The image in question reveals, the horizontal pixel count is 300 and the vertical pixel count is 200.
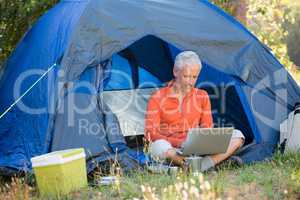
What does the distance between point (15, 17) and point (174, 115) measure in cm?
201

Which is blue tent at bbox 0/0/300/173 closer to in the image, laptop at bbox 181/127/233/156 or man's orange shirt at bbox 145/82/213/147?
man's orange shirt at bbox 145/82/213/147

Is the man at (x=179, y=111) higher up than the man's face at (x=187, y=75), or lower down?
lower down

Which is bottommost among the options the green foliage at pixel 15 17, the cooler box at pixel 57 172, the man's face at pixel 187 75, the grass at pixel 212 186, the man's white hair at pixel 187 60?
the grass at pixel 212 186

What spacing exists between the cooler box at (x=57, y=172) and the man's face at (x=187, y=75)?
113cm

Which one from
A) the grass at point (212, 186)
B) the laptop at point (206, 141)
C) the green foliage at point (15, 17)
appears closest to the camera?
the grass at point (212, 186)

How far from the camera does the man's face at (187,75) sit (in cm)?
441

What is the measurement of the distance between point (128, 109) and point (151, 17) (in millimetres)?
1146

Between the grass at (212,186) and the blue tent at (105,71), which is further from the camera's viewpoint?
the blue tent at (105,71)

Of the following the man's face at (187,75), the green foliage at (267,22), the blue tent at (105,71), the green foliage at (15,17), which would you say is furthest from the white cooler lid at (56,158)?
the green foliage at (267,22)

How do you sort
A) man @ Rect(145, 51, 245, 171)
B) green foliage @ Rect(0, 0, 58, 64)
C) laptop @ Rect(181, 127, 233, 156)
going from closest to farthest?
laptop @ Rect(181, 127, 233, 156) < man @ Rect(145, 51, 245, 171) < green foliage @ Rect(0, 0, 58, 64)

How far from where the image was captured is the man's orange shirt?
446cm

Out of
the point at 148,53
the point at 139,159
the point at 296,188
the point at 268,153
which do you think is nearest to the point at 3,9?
the point at 148,53

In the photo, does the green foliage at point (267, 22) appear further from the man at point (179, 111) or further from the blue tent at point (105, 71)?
the man at point (179, 111)

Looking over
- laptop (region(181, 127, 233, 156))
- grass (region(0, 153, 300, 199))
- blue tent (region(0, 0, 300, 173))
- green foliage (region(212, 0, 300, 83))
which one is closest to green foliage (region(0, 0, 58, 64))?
blue tent (region(0, 0, 300, 173))
